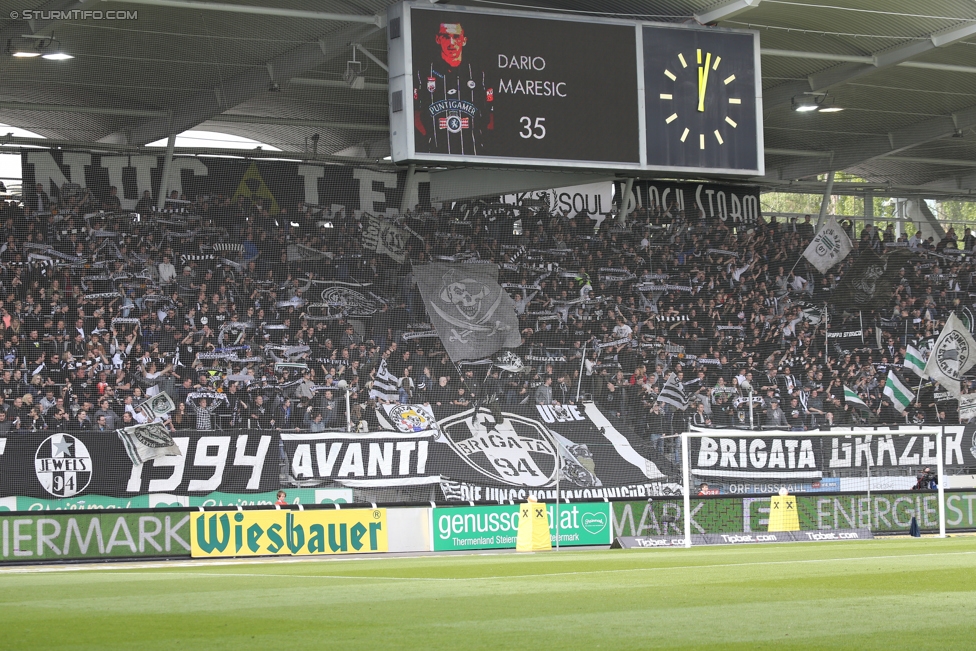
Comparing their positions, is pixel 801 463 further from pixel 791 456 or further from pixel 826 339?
pixel 826 339

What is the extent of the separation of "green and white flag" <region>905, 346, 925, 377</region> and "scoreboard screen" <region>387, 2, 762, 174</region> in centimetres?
1384

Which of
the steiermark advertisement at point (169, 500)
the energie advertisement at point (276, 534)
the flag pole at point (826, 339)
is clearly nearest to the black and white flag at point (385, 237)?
the steiermark advertisement at point (169, 500)

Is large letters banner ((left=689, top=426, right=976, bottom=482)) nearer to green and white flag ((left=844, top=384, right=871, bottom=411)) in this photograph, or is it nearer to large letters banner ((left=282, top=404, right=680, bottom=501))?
large letters banner ((left=282, top=404, right=680, bottom=501))

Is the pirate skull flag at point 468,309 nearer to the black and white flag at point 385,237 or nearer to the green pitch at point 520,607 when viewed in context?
the black and white flag at point 385,237

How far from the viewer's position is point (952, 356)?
30078mm

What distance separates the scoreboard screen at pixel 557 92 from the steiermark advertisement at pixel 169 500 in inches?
338

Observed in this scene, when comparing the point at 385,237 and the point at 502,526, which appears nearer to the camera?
the point at 502,526

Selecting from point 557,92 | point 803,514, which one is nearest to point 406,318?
point 803,514

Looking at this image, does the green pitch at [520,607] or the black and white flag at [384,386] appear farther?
the black and white flag at [384,386]

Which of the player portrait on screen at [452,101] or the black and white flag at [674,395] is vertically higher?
the player portrait on screen at [452,101]

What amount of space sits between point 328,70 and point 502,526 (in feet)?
34.7

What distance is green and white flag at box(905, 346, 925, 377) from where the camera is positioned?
2983cm

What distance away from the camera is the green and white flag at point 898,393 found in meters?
29.1

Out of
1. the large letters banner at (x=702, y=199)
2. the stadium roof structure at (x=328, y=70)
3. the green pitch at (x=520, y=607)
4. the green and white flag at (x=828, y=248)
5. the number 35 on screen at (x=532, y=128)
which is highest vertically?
the stadium roof structure at (x=328, y=70)
